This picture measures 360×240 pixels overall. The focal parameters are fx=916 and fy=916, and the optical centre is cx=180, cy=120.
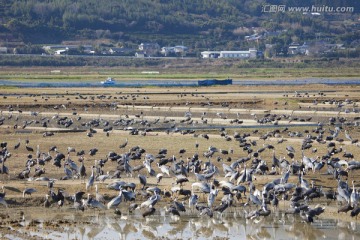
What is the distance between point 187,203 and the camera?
21453 millimetres

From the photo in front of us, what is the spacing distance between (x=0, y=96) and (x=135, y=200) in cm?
4333

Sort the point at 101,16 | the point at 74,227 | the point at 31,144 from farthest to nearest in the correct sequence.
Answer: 1. the point at 101,16
2. the point at 31,144
3. the point at 74,227

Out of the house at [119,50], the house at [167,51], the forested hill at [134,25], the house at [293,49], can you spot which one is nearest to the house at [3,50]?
the forested hill at [134,25]

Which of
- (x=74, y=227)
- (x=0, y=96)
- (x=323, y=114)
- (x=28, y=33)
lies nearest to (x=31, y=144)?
(x=74, y=227)

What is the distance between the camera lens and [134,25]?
178 metres

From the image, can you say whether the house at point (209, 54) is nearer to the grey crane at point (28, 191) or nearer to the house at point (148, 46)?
the house at point (148, 46)

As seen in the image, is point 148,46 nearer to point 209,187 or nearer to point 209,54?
point 209,54

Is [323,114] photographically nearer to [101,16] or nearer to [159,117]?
[159,117]

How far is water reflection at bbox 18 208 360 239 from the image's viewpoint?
1852 cm

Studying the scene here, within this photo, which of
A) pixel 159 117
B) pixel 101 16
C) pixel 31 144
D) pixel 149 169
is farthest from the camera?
pixel 101 16

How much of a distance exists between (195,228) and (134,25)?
16021 centimetres

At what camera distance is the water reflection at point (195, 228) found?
60.7 feet

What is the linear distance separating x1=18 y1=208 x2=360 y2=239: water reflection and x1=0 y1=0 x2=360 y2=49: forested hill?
446 ft

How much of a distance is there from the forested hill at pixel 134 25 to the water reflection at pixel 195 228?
446ft
